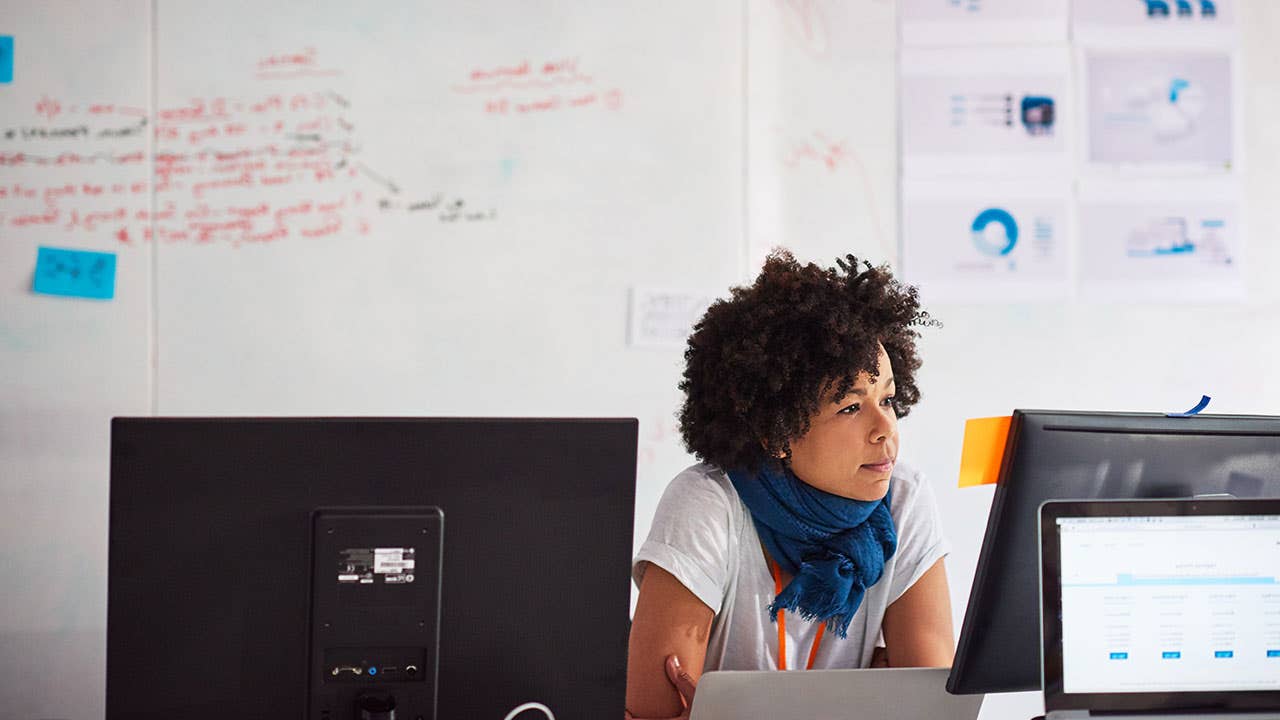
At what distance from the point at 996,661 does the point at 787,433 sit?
1.64 ft

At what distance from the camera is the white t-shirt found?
4.96 feet

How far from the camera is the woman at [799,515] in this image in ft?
4.85

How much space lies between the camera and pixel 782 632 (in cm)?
152

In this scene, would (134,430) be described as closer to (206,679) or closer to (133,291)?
(206,679)

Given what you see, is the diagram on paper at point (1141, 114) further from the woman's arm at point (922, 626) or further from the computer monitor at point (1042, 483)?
the computer monitor at point (1042, 483)

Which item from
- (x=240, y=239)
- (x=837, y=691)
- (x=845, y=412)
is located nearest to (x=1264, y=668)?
(x=837, y=691)

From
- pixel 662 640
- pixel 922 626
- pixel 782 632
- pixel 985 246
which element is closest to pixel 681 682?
pixel 662 640

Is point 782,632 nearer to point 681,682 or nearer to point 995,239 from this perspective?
point 681,682

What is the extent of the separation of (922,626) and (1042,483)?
50 centimetres

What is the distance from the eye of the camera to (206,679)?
0.99 metres

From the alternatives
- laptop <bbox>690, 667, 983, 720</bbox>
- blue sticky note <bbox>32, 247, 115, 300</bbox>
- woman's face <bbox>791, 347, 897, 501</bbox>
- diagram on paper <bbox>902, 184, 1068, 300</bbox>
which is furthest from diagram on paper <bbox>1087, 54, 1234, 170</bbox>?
blue sticky note <bbox>32, 247, 115, 300</bbox>

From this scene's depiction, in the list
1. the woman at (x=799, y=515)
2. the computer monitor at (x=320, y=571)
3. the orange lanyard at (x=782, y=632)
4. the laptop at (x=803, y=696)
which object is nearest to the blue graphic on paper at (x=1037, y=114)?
the woman at (x=799, y=515)

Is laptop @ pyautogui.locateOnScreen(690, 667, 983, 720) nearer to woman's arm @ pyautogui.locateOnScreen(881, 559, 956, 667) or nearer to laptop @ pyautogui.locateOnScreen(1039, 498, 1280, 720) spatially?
laptop @ pyautogui.locateOnScreen(1039, 498, 1280, 720)

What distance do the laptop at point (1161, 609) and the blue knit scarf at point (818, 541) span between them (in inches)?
17.3
